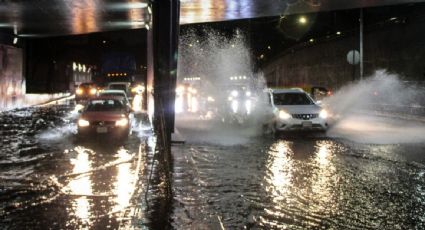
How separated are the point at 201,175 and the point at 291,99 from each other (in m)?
8.97

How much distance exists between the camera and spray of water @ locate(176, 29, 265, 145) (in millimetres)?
18281

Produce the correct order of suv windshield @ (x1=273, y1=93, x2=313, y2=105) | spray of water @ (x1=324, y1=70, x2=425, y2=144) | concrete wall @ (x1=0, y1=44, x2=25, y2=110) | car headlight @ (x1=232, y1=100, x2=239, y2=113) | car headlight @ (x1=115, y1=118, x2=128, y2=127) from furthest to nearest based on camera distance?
concrete wall @ (x1=0, y1=44, x2=25, y2=110), car headlight @ (x1=232, y1=100, x2=239, y2=113), suv windshield @ (x1=273, y1=93, x2=313, y2=105), spray of water @ (x1=324, y1=70, x2=425, y2=144), car headlight @ (x1=115, y1=118, x2=128, y2=127)

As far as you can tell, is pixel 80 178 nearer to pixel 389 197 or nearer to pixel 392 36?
pixel 389 197

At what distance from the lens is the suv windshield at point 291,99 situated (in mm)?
18039

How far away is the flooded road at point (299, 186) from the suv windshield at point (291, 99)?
3.44 meters

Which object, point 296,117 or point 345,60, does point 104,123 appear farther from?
point 345,60

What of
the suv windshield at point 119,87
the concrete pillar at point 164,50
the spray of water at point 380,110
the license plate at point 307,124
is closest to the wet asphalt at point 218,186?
the license plate at point 307,124

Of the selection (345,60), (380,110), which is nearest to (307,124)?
(380,110)

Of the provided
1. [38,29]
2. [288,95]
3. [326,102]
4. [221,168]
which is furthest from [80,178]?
[38,29]

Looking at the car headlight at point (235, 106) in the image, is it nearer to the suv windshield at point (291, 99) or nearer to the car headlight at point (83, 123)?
the suv windshield at point (291, 99)

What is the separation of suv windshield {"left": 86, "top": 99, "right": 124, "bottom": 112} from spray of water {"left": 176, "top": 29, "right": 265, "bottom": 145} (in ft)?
8.29

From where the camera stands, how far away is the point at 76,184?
30.1 ft

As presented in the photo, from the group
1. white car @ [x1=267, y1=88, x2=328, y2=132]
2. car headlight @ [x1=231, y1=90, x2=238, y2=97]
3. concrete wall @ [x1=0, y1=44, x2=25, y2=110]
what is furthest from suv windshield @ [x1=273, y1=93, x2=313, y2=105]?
concrete wall @ [x1=0, y1=44, x2=25, y2=110]

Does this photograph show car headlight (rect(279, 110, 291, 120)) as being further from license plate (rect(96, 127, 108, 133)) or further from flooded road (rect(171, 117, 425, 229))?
license plate (rect(96, 127, 108, 133))
